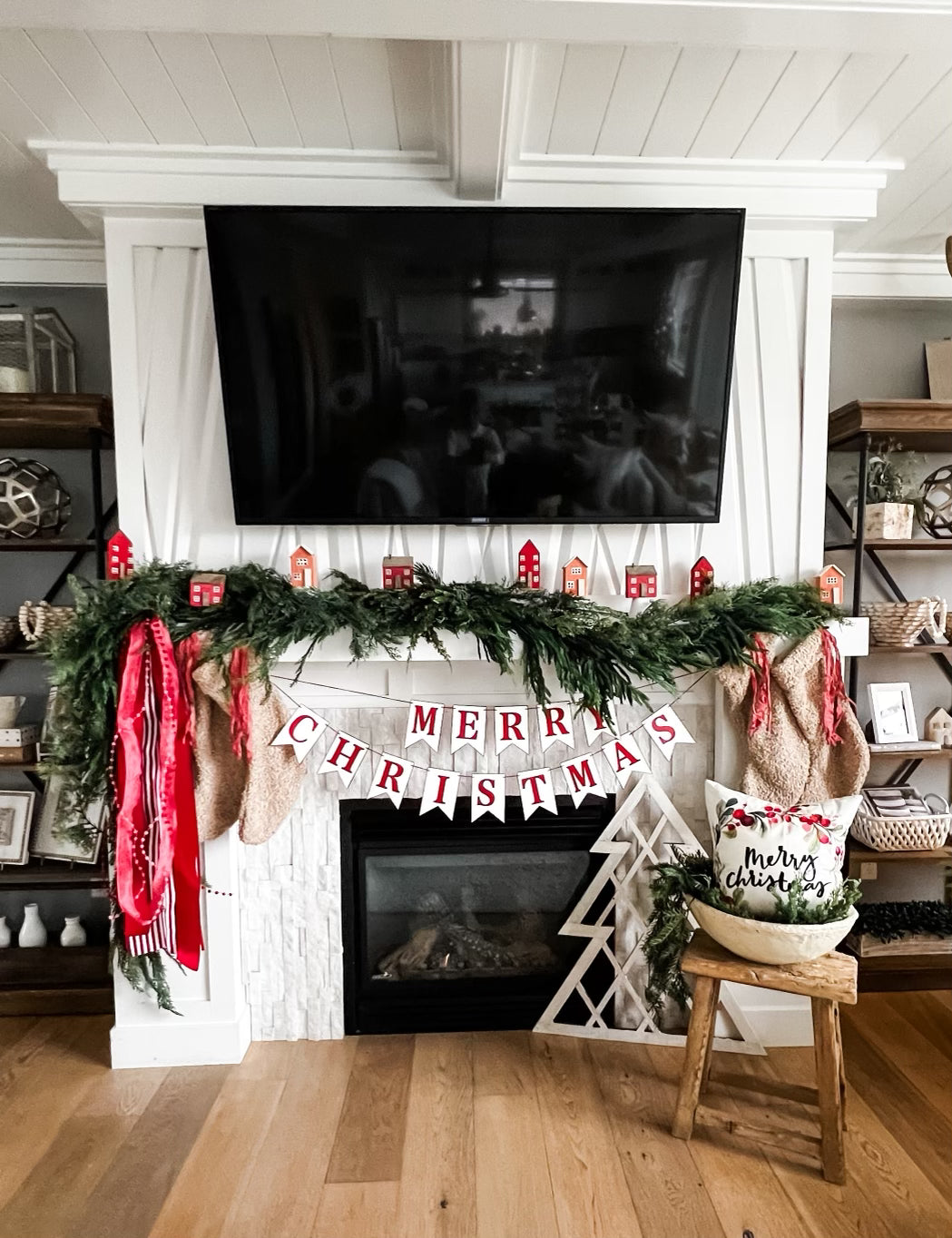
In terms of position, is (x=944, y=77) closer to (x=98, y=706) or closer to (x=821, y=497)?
(x=821, y=497)

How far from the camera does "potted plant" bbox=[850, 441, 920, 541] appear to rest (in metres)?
2.50

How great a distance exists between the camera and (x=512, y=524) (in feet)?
7.30

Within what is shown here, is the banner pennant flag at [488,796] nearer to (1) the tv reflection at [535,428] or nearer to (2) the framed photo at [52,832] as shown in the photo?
(1) the tv reflection at [535,428]

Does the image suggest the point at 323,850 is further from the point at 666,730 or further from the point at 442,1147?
the point at 666,730

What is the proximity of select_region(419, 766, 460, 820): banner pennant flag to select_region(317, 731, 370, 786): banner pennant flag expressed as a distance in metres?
0.19

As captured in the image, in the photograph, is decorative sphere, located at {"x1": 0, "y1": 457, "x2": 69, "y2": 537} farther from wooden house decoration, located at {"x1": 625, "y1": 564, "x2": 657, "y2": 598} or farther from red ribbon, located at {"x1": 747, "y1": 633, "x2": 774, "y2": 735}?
red ribbon, located at {"x1": 747, "y1": 633, "x2": 774, "y2": 735}

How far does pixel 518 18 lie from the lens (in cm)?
142

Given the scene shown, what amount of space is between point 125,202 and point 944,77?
199 cm

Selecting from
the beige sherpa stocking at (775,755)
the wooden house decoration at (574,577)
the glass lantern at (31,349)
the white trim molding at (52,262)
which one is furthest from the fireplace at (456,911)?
the white trim molding at (52,262)

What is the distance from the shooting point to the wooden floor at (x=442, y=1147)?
1667 mm

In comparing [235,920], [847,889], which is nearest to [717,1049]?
[847,889]

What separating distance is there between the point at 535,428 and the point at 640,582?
0.51 metres

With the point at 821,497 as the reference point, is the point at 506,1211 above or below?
below

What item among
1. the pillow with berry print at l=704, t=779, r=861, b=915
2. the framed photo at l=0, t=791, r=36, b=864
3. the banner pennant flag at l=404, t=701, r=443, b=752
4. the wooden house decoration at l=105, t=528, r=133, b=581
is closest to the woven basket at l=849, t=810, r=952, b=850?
the pillow with berry print at l=704, t=779, r=861, b=915
